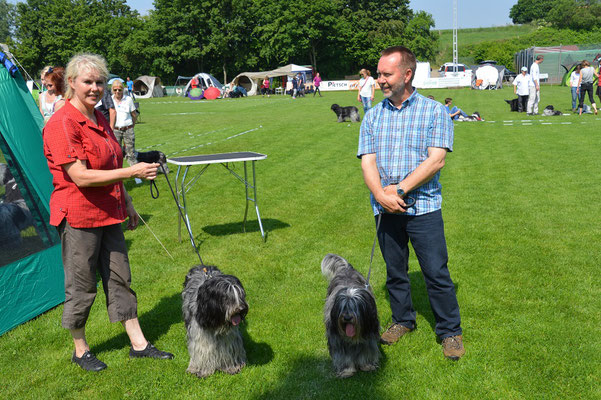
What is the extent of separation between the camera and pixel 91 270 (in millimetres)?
3219

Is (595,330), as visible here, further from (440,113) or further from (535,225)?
(535,225)

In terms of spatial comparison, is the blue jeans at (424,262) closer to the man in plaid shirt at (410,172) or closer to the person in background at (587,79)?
the man in plaid shirt at (410,172)

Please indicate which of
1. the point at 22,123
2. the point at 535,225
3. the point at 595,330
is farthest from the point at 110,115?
the point at 595,330

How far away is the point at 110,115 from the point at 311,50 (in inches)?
2192

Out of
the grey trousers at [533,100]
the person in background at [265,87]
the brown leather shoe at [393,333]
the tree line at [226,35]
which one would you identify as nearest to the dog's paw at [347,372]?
the brown leather shoe at [393,333]

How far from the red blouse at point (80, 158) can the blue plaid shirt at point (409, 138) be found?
5.89 feet

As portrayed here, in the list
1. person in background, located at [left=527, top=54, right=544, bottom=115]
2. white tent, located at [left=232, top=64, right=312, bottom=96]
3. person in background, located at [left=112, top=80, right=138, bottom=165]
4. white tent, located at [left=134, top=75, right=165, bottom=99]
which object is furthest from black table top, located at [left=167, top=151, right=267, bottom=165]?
white tent, located at [left=134, top=75, right=165, bottom=99]

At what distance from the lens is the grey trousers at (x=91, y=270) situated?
3.13 metres

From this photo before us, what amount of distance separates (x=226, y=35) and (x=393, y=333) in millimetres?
57484

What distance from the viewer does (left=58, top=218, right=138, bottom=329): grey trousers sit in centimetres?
313

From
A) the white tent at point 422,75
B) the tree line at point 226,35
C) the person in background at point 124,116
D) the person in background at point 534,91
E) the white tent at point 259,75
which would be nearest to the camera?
the person in background at point 124,116

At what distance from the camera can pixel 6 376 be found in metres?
3.43

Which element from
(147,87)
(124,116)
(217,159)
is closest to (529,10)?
(147,87)

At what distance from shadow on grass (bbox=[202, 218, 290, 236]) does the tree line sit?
170 ft
